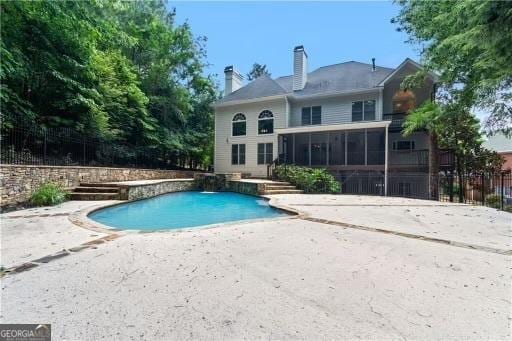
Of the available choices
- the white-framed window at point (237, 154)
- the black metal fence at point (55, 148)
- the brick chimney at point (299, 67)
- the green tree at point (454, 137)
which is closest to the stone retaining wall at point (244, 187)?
the white-framed window at point (237, 154)

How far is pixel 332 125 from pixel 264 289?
584 inches

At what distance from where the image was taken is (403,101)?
17.0 meters

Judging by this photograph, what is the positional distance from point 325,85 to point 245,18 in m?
8.53

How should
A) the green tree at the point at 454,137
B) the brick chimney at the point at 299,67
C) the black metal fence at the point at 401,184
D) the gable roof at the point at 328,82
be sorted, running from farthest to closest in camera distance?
the brick chimney at the point at 299,67 → the gable roof at the point at 328,82 → the black metal fence at the point at 401,184 → the green tree at the point at 454,137

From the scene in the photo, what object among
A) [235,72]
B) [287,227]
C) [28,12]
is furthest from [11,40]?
[235,72]

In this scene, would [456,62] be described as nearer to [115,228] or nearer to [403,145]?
[403,145]

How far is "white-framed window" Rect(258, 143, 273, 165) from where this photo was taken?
1920 cm

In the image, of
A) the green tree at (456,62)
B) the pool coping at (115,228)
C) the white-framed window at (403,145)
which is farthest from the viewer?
the white-framed window at (403,145)

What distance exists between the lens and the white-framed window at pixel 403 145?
16922mm

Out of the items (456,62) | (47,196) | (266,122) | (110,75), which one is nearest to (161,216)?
(47,196)

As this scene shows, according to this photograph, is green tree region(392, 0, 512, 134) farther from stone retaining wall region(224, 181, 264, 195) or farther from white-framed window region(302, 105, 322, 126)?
stone retaining wall region(224, 181, 264, 195)

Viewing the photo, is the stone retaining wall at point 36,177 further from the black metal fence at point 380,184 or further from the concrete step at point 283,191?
the black metal fence at point 380,184

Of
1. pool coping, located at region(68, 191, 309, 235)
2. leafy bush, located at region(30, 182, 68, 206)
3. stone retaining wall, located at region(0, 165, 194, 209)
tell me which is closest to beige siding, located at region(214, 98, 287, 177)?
stone retaining wall, located at region(0, 165, 194, 209)

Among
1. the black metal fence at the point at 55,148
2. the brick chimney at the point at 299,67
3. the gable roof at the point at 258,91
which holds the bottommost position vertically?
the black metal fence at the point at 55,148
